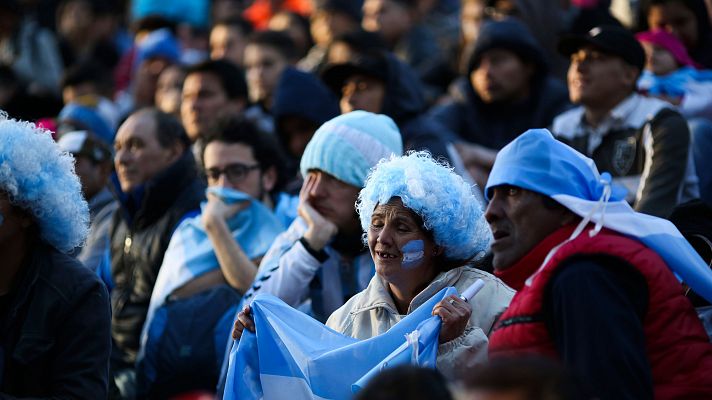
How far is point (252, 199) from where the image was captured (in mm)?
7266

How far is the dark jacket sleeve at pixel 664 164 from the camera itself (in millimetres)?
6492

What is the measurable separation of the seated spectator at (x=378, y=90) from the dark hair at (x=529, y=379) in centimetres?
519

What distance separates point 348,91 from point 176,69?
345cm

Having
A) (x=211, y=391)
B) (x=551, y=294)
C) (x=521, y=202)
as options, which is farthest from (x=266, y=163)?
(x=551, y=294)

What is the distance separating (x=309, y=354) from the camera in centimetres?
508

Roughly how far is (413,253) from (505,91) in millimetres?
3606

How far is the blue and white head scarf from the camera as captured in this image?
4414 mm

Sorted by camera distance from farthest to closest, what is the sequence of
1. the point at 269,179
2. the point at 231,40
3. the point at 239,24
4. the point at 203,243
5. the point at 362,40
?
the point at 239,24, the point at 231,40, the point at 362,40, the point at 269,179, the point at 203,243

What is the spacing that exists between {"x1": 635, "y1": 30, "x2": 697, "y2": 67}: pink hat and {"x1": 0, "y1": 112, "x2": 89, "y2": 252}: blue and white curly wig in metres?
4.29

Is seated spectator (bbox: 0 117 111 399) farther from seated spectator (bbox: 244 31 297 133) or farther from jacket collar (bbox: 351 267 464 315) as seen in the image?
seated spectator (bbox: 244 31 297 133)

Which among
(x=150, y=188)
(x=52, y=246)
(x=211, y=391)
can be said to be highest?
(x=52, y=246)

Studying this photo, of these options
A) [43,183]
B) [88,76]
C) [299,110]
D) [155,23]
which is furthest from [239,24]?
[43,183]

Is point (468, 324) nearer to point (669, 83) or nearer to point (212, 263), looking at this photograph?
point (212, 263)

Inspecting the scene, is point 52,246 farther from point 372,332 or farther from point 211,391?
point 211,391
